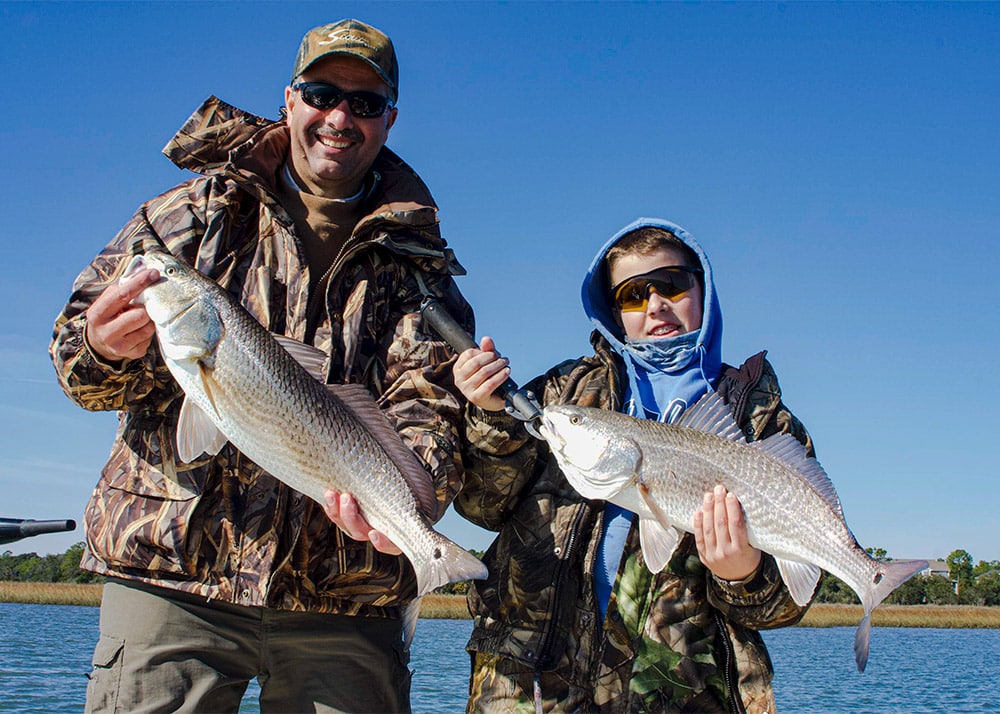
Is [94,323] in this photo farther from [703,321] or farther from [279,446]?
[703,321]

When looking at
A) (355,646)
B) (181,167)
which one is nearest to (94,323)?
(181,167)

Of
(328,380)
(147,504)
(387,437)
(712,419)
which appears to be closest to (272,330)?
(328,380)

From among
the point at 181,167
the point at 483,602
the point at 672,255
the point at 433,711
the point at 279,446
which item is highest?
the point at 181,167

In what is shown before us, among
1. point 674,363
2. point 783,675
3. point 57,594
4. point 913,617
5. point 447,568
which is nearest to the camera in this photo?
point 447,568

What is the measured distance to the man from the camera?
13.1 ft

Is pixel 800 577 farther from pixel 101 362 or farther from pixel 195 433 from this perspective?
pixel 101 362

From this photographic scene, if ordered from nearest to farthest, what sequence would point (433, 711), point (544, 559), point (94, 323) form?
point (94, 323) → point (544, 559) → point (433, 711)

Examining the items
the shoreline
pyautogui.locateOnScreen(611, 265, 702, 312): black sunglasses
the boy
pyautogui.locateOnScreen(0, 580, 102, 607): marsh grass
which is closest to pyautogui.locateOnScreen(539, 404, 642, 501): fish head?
the boy

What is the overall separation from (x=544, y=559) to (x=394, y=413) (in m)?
1.05

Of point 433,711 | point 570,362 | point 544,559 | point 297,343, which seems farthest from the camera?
point 433,711

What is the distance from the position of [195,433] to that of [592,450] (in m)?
1.75

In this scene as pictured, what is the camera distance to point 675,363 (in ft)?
16.0

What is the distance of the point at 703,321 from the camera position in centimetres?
500

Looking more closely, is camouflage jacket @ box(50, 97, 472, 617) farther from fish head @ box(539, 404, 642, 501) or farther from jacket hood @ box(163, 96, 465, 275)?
fish head @ box(539, 404, 642, 501)
